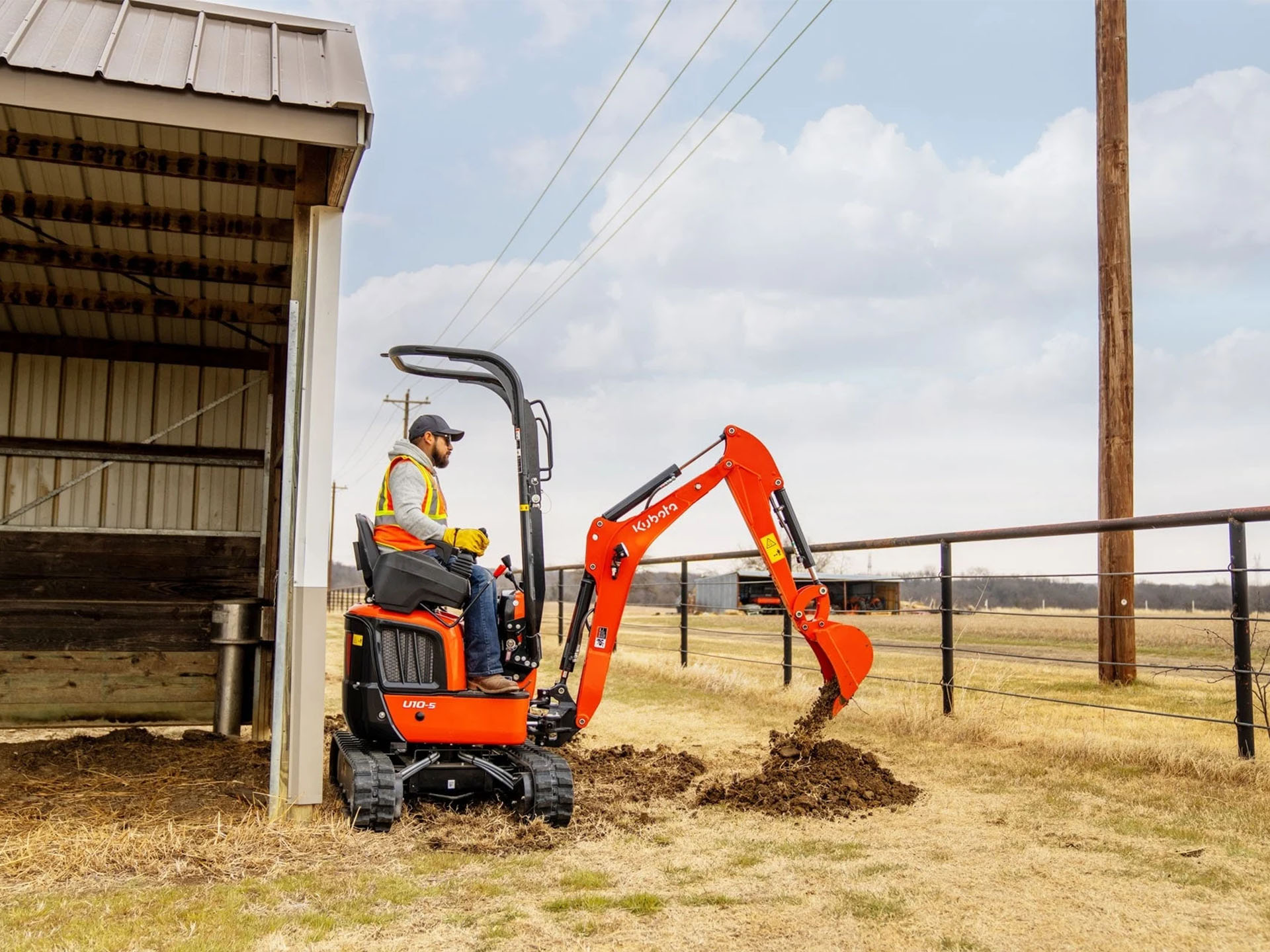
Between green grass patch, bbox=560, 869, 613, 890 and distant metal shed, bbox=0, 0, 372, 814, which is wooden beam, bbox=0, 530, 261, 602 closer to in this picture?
distant metal shed, bbox=0, 0, 372, 814

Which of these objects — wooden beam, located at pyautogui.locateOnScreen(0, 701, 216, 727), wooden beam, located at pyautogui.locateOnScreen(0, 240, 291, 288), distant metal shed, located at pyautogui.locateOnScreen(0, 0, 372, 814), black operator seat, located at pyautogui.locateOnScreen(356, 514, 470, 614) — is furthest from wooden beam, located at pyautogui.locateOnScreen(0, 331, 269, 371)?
black operator seat, located at pyautogui.locateOnScreen(356, 514, 470, 614)

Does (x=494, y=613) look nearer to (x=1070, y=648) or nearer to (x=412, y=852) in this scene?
(x=412, y=852)

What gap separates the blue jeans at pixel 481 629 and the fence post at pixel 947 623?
3.94 metres

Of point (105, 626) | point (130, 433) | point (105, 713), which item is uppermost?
point (130, 433)

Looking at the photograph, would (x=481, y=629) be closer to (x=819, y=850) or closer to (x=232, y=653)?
(x=819, y=850)

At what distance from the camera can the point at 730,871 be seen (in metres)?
4.75

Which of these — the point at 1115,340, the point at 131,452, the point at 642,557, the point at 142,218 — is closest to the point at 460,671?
the point at 642,557

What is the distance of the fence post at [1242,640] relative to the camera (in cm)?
618

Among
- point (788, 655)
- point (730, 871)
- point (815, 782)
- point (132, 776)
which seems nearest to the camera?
point (730, 871)

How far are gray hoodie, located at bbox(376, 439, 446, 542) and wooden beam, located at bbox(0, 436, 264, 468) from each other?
425 cm

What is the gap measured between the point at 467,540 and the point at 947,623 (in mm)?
4383

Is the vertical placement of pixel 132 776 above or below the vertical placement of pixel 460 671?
below

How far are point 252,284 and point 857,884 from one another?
6475 mm

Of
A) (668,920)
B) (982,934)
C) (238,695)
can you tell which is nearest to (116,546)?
(238,695)
